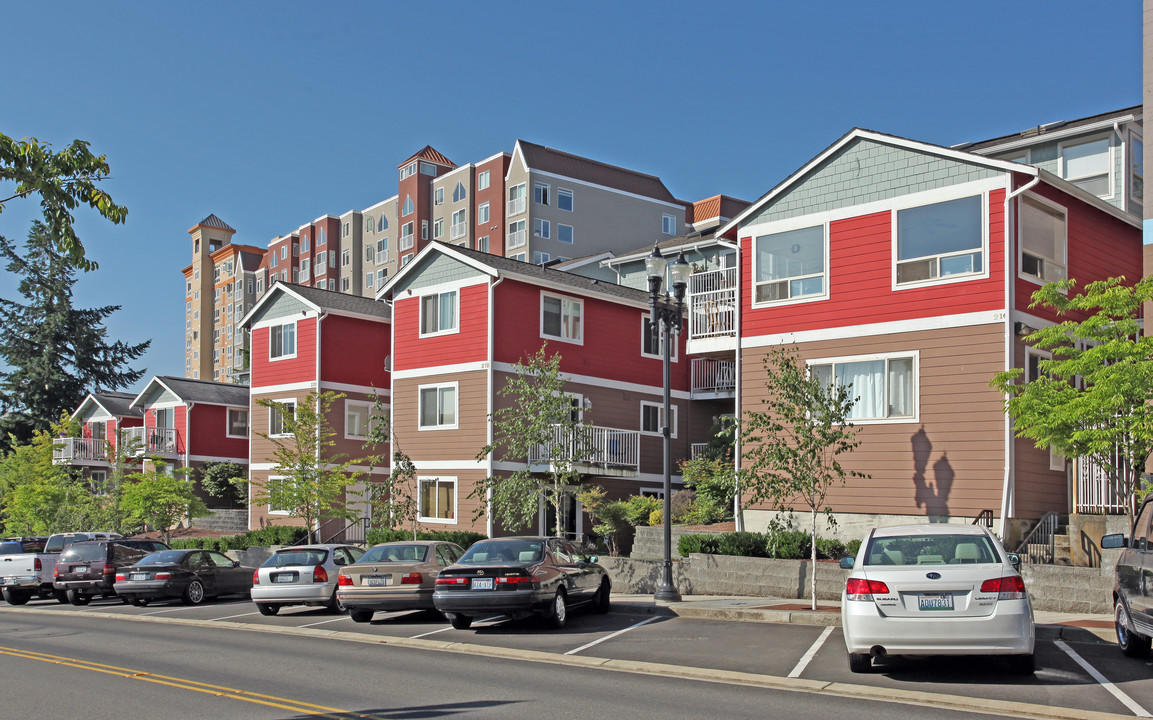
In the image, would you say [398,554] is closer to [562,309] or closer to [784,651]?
[784,651]

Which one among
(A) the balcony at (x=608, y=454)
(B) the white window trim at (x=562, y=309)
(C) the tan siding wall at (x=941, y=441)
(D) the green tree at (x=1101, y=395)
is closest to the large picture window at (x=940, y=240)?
(C) the tan siding wall at (x=941, y=441)

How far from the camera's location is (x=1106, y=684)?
36.1 ft

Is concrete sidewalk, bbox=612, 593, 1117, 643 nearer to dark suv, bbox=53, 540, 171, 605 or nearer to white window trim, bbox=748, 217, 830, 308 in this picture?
white window trim, bbox=748, 217, 830, 308

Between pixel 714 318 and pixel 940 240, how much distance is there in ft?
20.6

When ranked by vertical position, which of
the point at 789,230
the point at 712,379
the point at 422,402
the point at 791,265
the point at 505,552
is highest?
the point at 789,230

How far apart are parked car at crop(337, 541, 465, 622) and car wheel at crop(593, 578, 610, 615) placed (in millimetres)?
2908

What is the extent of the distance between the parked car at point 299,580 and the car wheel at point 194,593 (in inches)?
150

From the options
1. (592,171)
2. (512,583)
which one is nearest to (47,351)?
(592,171)

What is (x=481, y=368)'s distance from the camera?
31188mm

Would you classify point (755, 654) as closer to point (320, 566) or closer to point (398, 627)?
point (398, 627)

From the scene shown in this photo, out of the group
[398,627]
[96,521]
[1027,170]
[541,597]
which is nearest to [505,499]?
[398,627]

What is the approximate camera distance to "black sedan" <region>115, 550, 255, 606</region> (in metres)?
24.2

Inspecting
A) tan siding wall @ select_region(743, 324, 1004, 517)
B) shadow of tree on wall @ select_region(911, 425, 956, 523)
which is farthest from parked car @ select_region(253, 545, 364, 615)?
shadow of tree on wall @ select_region(911, 425, 956, 523)

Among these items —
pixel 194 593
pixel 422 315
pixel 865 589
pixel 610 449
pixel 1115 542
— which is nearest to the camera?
pixel 865 589
